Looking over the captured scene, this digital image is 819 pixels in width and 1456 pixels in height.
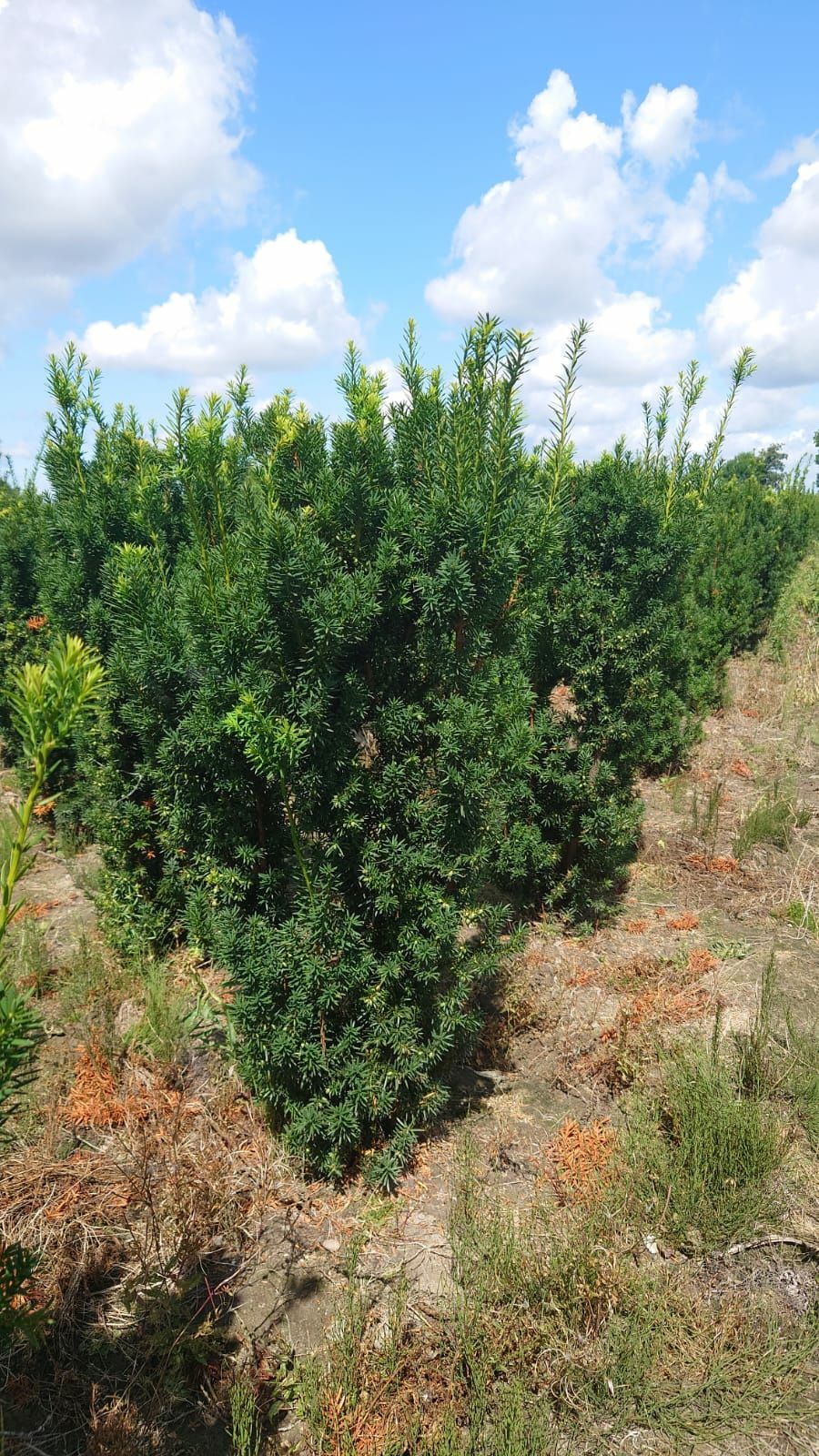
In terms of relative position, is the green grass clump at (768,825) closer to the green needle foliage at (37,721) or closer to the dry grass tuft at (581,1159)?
the dry grass tuft at (581,1159)

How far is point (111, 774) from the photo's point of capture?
460 cm

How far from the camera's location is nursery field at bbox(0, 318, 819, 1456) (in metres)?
2.48

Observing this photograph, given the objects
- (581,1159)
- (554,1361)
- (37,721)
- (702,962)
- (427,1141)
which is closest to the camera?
(37,721)

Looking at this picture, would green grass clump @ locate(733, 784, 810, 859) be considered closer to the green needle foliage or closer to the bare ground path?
the bare ground path

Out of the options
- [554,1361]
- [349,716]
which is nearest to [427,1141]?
[554,1361]

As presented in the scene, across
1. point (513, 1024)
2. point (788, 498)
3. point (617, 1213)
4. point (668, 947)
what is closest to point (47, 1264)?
point (617, 1213)

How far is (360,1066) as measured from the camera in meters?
3.12

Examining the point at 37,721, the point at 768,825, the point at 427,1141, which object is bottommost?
the point at 427,1141

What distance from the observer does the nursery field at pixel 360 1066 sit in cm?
248

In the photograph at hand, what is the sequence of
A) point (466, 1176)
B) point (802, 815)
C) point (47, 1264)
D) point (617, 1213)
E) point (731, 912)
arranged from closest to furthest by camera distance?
point (47, 1264), point (617, 1213), point (466, 1176), point (731, 912), point (802, 815)

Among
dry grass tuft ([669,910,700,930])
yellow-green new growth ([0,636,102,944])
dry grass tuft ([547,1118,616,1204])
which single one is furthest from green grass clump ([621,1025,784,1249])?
yellow-green new growth ([0,636,102,944])

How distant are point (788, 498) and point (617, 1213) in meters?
12.9

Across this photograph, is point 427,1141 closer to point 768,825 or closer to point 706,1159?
point 706,1159

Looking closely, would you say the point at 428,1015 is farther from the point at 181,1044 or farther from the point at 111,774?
the point at 111,774
